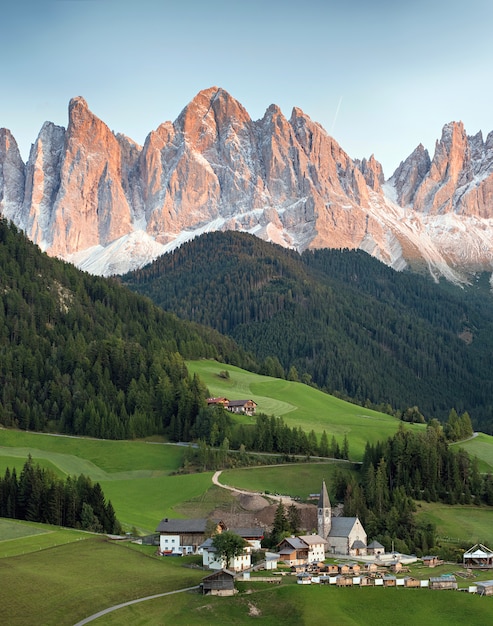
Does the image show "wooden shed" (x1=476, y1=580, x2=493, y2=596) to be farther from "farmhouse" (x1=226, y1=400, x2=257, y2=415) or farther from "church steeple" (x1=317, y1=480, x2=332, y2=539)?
"farmhouse" (x1=226, y1=400, x2=257, y2=415)

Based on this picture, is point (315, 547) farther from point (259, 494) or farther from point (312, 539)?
point (259, 494)

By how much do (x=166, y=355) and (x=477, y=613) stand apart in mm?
124725

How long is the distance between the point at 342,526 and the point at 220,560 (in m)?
20.9

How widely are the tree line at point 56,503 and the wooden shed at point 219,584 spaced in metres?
28.1

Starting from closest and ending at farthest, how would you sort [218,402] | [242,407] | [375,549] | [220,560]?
[220,560]
[375,549]
[218,402]
[242,407]

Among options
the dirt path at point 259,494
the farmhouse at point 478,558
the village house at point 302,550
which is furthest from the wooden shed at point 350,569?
the dirt path at point 259,494

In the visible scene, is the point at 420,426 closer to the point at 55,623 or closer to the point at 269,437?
the point at 269,437

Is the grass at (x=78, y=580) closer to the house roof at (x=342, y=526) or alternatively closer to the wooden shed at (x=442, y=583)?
the house roof at (x=342, y=526)

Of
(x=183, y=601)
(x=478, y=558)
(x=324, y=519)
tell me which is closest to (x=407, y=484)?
(x=324, y=519)

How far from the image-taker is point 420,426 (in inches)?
7387

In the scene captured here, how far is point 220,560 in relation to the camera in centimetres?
9231

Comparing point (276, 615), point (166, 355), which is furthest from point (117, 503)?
point (166, 355)

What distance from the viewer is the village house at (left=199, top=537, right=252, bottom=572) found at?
9225cm

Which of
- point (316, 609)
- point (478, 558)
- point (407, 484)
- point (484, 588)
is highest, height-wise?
point (407, 484)
